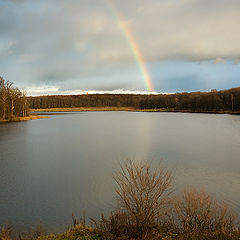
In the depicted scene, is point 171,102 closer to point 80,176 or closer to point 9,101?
point 9,101

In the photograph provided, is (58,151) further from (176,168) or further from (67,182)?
(176,168)

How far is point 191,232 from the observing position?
12.7ft

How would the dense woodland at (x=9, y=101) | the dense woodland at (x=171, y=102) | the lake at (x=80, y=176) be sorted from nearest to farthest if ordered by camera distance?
the lake at (x=80, y=176)
the dense woodland at (x=9, y=101)
the dense woodland at (x=171, y=102)

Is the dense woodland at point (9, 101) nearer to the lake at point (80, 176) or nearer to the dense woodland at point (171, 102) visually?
the lake at point (80, 176)

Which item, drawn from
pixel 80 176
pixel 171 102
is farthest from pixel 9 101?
pixel 171 102

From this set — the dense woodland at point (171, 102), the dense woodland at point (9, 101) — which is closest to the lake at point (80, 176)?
the dense woodland at point (9, 101)

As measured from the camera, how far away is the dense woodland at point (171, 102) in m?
57.4

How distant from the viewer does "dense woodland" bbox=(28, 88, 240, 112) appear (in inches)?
2261

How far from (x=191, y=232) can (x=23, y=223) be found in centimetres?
347

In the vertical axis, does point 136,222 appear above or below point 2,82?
below

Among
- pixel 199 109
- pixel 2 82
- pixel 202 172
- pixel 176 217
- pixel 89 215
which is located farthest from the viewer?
pixel 199 109

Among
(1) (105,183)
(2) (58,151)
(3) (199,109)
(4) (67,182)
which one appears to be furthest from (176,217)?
(3) (199,109)

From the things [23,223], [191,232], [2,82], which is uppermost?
[2,82]

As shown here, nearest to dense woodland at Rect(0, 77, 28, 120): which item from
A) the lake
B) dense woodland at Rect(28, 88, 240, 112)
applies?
the lake
